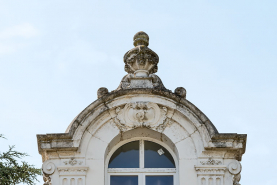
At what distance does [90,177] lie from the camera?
13820 mm

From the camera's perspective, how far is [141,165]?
14352 mm

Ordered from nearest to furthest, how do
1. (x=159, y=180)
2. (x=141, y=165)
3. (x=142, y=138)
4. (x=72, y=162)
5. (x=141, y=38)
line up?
(x=72, y=162), (x=159, y=180), (x=141, y=165), (x=142, y=138), (x=141, y=38)

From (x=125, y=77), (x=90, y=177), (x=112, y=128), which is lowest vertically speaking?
(x=90, y=177)

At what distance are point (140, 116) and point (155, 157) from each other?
958 millimetres

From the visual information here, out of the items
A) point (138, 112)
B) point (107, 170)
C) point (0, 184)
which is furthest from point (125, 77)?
point (0, 184)

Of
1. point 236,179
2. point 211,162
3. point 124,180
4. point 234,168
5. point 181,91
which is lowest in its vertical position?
point 236,179

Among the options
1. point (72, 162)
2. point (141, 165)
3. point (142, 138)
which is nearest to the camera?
point (72, 162)

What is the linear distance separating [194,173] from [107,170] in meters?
1.85

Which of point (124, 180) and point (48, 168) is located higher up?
point (48, 168)

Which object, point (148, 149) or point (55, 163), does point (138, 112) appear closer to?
point (148, 149)

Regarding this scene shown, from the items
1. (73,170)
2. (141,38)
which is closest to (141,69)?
(141,38)

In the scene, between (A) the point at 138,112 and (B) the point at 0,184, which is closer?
(A) the point at 138,112

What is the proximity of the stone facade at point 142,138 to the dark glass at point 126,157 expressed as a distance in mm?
126

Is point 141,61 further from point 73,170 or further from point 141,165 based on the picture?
point 73,170
